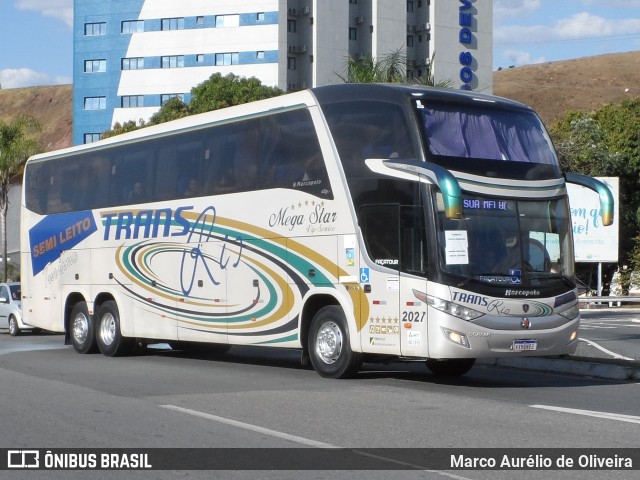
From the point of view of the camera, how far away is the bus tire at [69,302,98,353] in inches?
875

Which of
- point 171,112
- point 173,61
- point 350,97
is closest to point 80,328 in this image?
point 350,97

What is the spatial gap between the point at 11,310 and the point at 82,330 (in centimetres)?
997

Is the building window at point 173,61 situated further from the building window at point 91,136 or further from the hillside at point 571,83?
the hillside at point 571,83

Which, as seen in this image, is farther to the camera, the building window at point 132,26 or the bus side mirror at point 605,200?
the building window at point 132,26

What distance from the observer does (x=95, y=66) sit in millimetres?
100625

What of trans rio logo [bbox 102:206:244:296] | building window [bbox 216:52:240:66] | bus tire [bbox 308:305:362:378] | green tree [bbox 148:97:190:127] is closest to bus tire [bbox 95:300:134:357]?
trans rio logo [bbox 102:206:244:296]

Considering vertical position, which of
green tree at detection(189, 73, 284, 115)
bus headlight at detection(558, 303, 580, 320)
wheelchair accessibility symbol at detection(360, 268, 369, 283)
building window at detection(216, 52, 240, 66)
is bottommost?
bus headlight at detection(558, 303, 580, 320)

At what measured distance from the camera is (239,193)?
1828 centimetres

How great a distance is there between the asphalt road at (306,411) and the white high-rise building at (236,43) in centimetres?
7884

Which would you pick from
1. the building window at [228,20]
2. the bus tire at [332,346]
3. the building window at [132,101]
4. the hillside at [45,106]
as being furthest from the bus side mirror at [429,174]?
the hillside at [45,106]

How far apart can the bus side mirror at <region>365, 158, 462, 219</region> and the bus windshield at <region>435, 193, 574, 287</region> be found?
0.42 meters

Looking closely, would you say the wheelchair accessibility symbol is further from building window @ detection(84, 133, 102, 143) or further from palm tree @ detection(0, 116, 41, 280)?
building window @ detection(84, 133, 102, 143)

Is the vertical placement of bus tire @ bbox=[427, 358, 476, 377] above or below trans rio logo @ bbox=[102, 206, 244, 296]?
below

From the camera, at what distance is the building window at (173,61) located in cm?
9725
